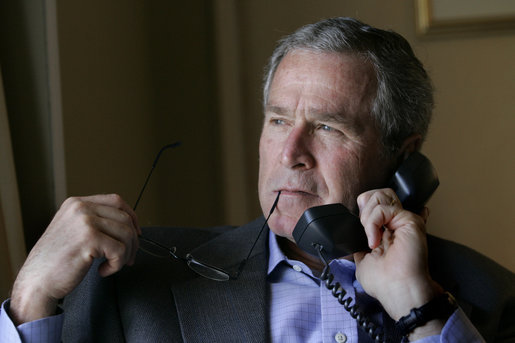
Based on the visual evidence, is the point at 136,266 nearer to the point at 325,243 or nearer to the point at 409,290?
the point at 325,243

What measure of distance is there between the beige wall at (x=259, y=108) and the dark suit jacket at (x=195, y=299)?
738 millimetres

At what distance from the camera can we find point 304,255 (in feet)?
4.91

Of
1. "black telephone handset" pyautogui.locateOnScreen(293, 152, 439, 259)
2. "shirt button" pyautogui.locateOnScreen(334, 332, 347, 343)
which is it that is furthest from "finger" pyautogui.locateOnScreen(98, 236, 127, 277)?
"shirt button" pyautogui.locateOnScreen(334, 332, 347, 343)

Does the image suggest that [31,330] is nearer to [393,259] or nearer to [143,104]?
[393,259]

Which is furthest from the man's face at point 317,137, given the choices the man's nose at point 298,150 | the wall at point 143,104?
the wall at point 143,104

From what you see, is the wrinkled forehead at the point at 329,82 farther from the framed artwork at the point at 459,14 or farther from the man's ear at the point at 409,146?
the framed artwork at the point at 459,14

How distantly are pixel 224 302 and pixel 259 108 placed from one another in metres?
1.13

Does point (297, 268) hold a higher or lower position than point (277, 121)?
lower

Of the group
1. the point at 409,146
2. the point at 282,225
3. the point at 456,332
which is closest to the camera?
the point at 456,332

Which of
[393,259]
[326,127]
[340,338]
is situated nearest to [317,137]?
[326,127]

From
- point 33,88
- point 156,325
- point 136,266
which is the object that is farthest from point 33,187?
point 156,325

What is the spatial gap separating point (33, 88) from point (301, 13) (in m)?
1.16

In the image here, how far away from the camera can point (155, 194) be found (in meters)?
2.16

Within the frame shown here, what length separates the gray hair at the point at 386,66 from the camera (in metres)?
1.46
